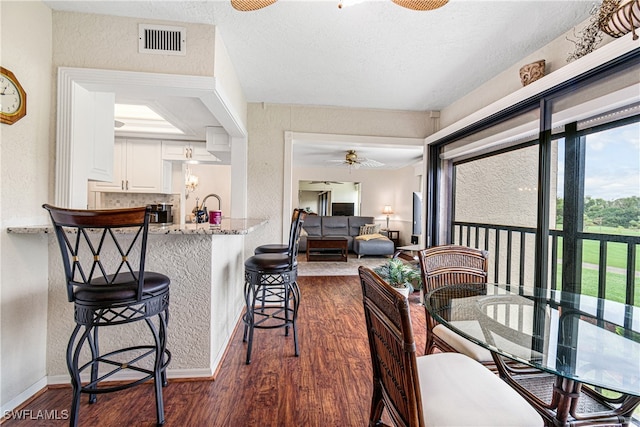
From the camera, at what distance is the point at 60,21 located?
6.16 feet

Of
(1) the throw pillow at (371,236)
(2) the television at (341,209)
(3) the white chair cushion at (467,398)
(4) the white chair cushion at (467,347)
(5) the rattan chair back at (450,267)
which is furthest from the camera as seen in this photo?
(2) the television at (341,209)

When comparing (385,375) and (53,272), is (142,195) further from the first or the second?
(385,375)

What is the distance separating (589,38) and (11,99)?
341 centimetres

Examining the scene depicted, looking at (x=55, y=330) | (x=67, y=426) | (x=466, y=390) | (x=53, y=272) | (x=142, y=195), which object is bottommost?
(x=67, y=426)

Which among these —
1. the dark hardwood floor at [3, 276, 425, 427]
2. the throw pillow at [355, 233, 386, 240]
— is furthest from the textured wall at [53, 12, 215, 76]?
the throw pillow at [355, 233, 386, 240]

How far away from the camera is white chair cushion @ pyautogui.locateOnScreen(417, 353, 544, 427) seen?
3.03 feet

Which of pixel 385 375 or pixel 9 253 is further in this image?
pixel 9 253

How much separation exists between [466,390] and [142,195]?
16.2 feet

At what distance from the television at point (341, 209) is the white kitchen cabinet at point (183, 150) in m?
4.65

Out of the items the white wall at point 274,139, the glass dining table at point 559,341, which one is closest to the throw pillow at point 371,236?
the white wall at point 274,139

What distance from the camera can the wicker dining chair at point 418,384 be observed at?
2.67 feet

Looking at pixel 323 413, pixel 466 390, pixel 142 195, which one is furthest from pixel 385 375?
pixel 142 195

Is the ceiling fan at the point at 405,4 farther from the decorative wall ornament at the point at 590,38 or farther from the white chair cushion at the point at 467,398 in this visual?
the white chair cushion at the point at 467,398

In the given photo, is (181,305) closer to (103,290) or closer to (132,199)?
(103,290)
